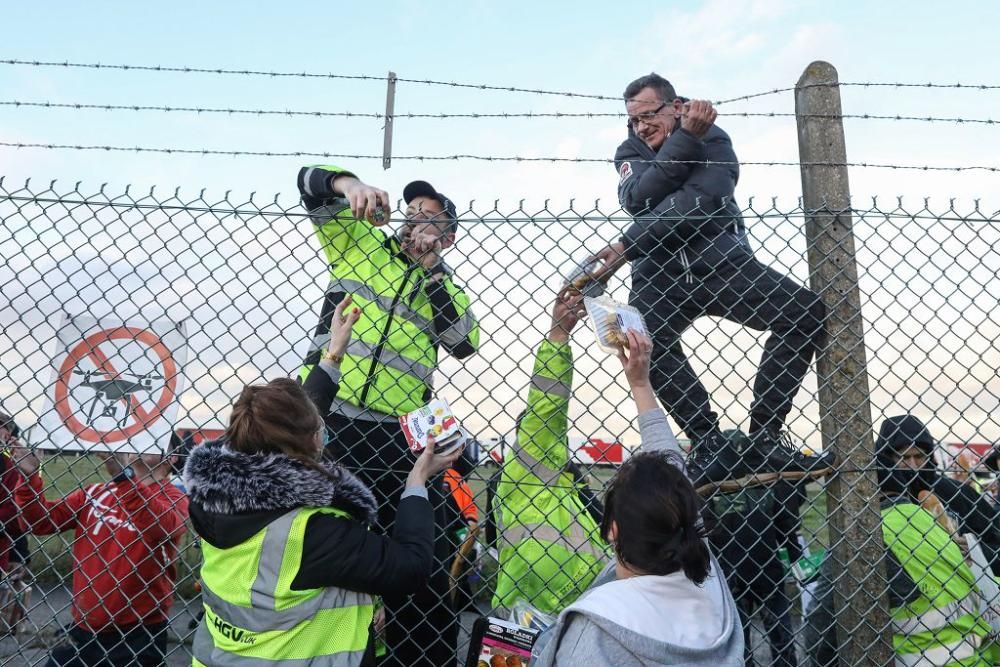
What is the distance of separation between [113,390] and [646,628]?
193 cm

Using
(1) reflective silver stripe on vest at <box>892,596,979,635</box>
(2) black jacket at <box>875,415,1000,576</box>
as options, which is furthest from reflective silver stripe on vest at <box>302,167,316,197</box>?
(1) reflective silver stripe on vest at <box>892,596,979,635</box>

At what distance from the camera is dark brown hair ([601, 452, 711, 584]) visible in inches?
78.6

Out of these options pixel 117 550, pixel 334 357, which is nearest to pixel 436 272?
pixel 334 357

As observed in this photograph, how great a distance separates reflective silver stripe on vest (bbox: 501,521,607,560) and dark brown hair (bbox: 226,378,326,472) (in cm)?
101

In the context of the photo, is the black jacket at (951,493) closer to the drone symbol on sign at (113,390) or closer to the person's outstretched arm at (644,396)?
the person's outstretched arm at (644,396)

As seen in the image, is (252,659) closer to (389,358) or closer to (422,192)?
(389,358)

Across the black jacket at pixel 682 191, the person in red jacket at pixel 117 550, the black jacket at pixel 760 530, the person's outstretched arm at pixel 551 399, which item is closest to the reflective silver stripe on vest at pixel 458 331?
the person's outstretched arm at pixel 551 399

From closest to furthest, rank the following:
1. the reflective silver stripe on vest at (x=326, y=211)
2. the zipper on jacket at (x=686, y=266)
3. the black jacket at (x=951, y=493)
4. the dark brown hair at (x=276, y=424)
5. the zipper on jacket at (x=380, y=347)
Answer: the dark brown hair at (x=276, y=424)
the zipper on jacket at (x=380, y=347)
the reflective silver stripe on vest at (x=326, y=211)
the zipper on jacket at (x=686, y=266)
the black jacket at (x=951, y=493)

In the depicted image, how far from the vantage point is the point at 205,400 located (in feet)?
8.46

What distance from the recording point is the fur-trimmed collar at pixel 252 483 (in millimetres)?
2111

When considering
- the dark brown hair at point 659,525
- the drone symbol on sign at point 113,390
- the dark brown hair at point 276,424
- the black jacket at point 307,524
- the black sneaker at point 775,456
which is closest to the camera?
the dark brown hair at point 659,525

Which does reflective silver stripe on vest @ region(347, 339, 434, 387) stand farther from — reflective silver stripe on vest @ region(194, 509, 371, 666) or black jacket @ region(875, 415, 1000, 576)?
black jacket @ region(875, 415, 1000, 576)

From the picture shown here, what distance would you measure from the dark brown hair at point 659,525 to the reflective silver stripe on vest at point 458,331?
3.66 ft

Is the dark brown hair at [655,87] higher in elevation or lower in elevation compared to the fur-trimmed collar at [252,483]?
higher
